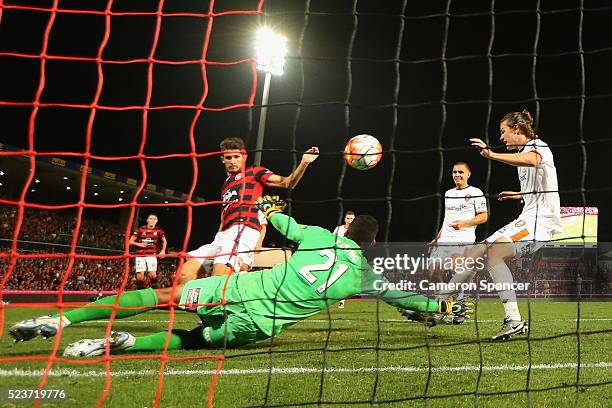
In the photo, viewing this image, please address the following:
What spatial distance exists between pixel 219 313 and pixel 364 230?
133 cm

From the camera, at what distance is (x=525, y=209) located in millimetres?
5695

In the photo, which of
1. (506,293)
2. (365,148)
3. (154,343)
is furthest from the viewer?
(365,148)

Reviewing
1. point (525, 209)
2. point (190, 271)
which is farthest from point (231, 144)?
point (525, 209)

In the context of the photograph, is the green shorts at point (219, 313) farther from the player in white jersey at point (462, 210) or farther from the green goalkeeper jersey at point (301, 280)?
the player in white jersey at point (462, 210)

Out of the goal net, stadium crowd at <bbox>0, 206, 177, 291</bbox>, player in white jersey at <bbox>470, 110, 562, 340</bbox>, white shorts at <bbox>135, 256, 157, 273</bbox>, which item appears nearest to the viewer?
the goal net

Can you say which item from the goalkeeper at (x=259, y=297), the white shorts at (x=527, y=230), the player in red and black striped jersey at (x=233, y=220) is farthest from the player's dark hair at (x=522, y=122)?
the player in red and black striped jersey at (x=233, y=220)

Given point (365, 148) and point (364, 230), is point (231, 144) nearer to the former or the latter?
point (365, 148)

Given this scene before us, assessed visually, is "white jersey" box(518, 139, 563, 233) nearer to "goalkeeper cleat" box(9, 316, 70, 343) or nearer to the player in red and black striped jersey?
the player in red and black striped jersey

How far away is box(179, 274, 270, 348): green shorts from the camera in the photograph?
13.2 ft

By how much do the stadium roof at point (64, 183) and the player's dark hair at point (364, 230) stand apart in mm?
18778

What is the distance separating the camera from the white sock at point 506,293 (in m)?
5.25

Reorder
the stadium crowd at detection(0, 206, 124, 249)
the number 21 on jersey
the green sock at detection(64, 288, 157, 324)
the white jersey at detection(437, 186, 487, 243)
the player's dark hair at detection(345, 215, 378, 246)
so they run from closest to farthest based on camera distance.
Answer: the number 21 on jersey → the green sock at detection(64, 288, 157, 324) → the player's dark hair at detection(345, 215, 378, 246) → the white jersey at detection(437, 186, 487, 243) → the stadium crowd at detection(0, 206, 124, 249)

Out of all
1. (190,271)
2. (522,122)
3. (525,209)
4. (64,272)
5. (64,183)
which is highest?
(64,183)

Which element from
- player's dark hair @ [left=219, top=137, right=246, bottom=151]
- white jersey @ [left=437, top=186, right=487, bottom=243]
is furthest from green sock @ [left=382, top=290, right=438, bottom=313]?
white jersey @ [left=437, top=186, right=487, bottom=243]
